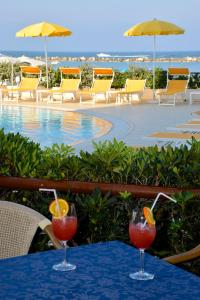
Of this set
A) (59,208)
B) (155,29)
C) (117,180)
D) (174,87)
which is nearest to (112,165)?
(117,180)

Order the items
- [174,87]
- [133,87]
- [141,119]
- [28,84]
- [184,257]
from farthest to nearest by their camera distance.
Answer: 1. [28,84]
2. [133,87]
3. [174,87]
4. [141,119]
5. [184,257]

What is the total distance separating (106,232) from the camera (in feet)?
11.8

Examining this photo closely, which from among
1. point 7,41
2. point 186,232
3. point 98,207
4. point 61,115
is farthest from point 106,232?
point 7,41

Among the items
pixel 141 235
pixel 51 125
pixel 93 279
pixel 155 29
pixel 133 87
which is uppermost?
pixel 155 29

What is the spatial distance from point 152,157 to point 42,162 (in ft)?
2.20

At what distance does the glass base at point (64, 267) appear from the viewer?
248cm

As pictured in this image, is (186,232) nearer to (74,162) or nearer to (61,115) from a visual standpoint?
(74,162)

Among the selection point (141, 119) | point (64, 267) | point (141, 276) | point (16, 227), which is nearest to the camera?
point (141, 276)

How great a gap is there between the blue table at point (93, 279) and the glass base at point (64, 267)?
0.07ft

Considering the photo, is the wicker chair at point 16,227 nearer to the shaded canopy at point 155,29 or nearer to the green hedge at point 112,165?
the green hedge at point 112,165

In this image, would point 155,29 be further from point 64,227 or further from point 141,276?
point 141,276

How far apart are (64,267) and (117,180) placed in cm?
129

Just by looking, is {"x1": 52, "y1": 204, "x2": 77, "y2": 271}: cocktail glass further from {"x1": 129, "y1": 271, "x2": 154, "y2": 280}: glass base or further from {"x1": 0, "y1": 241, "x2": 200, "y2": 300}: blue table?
{"x1": 129, "y1": 271, "x2": 154, "y2": 280}: glass base

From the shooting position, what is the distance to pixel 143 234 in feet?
7.89
